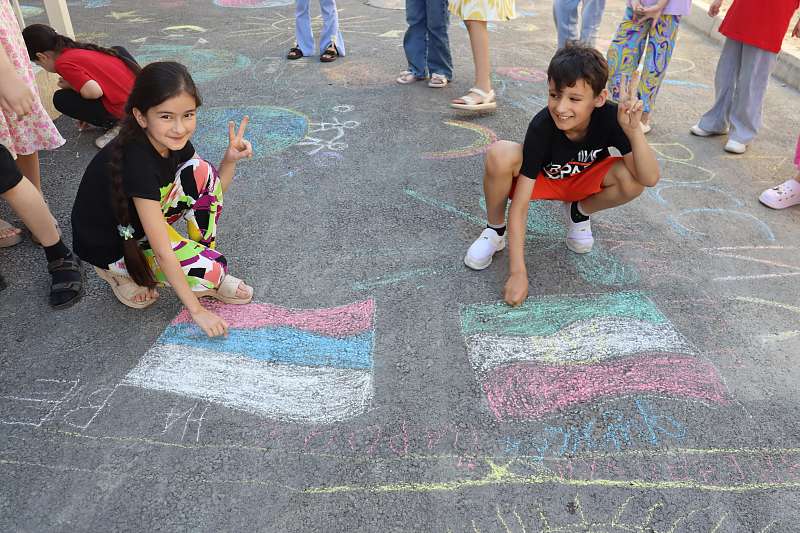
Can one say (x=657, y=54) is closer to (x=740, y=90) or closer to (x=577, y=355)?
(x=740, y=90)

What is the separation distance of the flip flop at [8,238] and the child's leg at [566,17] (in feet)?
11.5

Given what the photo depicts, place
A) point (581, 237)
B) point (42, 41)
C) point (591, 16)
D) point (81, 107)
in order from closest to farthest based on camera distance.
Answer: point (581, 237) < point (42, 41) < point (81, 107) < point (591, 16)

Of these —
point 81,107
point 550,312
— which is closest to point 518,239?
point 550,312

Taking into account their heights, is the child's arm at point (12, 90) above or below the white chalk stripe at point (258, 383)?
above

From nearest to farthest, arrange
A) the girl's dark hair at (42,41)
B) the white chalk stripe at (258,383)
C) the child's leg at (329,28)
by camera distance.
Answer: the white chalk stripe at (258,383) → the girl's dark hair at (42,41) → the child's leg at (329,28)

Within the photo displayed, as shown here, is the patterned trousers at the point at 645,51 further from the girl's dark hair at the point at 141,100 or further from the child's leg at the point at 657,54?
the girl's dark hair at the point at 141,100

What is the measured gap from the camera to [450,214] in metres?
2.69

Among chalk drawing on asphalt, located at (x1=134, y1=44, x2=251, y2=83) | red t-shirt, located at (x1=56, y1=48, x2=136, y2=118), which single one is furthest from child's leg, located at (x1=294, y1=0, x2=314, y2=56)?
red t-shirt, located at (x1=56, y1=48, x2=136, y2=118)

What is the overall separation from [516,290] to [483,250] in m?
0.27

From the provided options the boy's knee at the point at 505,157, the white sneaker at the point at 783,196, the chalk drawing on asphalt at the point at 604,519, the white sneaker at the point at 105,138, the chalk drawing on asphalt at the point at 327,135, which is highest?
the boy's knee at the point at 505,157

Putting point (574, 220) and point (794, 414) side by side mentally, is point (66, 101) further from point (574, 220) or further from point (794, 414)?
point (794, 414)

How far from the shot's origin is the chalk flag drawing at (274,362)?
173 centimetres

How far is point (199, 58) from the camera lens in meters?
4.63

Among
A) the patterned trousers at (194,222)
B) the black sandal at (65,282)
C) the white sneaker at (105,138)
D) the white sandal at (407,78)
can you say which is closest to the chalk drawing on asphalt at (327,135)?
the white sandal at (407,78)
